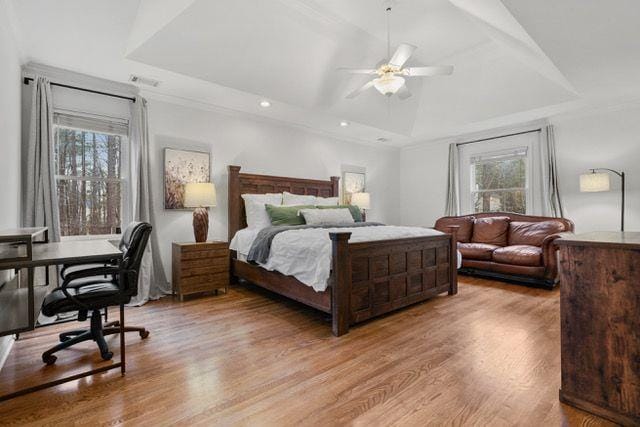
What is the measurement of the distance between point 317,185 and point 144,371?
12.5 ft

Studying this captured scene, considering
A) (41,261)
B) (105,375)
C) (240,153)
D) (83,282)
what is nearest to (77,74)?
(240,153)

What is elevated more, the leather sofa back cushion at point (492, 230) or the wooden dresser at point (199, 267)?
the leather sofa back cushion at point (492, 230)

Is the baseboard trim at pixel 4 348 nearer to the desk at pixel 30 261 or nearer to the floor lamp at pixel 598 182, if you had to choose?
the desk at pixel 30 261

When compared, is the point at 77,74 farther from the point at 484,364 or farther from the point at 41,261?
Answer: the point at 484,364

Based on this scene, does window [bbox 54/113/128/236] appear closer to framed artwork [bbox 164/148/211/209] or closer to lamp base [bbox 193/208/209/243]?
framed artwork [bbox 164/148/211/209]

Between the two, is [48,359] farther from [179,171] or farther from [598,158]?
[598,158]

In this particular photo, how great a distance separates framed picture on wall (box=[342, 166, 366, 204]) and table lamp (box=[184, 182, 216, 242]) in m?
2.73

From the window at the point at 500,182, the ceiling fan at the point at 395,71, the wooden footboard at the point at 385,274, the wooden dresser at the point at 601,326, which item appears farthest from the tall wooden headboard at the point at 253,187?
the wooden dresser at the point at 601,326

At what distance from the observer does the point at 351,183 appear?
237 inches

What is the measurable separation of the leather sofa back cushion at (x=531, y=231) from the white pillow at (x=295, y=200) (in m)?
3.23

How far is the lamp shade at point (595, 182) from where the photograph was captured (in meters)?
4.12

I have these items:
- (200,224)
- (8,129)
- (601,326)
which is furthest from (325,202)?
(601,326)

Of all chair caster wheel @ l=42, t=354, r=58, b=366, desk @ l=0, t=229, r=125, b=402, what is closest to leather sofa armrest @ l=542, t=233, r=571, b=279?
desk @ l=0, t=229, r=125, b=402

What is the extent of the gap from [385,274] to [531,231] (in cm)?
314
